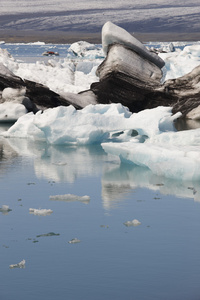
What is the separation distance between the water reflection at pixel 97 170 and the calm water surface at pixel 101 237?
2 centimetres

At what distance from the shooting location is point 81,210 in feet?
24.7

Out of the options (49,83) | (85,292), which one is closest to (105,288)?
(85,292)

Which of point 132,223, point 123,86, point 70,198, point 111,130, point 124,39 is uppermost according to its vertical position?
point 132,223

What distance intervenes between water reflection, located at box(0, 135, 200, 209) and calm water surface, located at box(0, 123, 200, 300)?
2 cm

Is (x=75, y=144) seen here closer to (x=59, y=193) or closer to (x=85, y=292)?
(x=59, y=193)


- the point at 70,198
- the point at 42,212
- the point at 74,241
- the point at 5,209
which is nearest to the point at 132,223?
the point at 74,241

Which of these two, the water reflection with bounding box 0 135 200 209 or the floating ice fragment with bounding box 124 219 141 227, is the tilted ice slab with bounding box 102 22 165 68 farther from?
the floating ice fragment with bounding box 124 219 141 227

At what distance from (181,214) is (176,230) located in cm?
76

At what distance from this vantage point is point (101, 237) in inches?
248

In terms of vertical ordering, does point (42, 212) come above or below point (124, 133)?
above

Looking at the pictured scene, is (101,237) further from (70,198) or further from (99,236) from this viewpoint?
(70,198)

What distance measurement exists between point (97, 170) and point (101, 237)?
4350mm

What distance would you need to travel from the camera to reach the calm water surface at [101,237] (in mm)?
4922

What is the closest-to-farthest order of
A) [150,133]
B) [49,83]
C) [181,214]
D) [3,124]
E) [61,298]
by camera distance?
[61,298] → [181,214] → [150,133] → [3,124] → [49,83]
